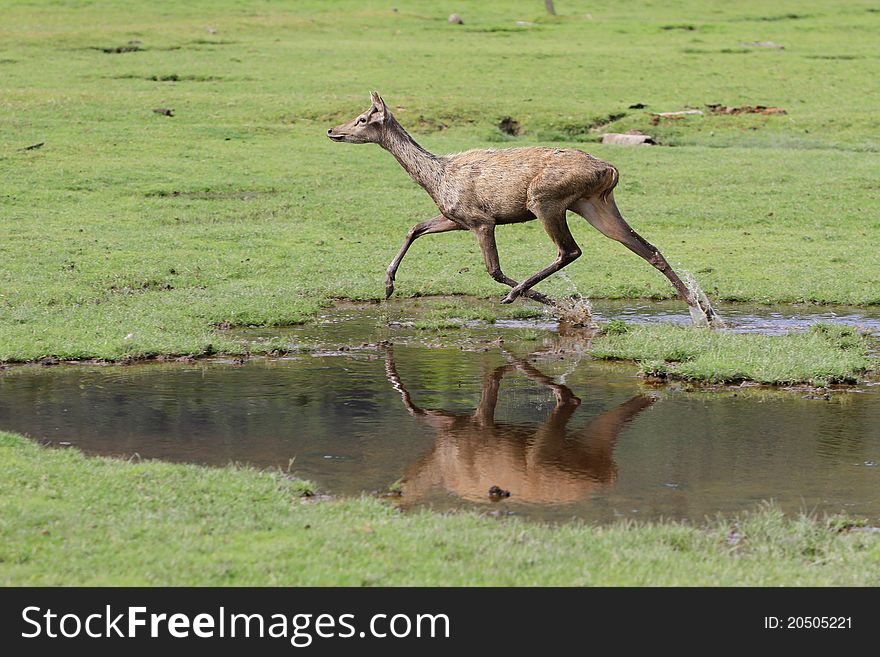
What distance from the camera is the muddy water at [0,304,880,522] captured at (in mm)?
7695

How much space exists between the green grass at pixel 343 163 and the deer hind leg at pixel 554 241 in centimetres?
169

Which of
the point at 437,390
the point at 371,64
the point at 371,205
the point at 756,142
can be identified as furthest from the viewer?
the point at 371,64

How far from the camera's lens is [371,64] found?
37031mm

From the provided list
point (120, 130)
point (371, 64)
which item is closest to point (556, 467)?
point (120, 130)

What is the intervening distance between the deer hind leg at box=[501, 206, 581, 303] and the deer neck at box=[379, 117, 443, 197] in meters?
1.17

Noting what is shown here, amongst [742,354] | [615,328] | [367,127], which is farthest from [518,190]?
[742,354]

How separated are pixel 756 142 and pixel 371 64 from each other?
13816mm

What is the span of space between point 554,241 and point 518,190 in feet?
2.34

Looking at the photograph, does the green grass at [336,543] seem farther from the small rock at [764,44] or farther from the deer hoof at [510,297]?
the small rock at [764,44]

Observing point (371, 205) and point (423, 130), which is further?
point (423, 130)

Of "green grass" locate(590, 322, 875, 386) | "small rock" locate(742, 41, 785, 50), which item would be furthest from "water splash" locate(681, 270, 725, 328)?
"small rock" locate(742, 41, 785, 50)

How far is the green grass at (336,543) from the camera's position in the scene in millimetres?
5867

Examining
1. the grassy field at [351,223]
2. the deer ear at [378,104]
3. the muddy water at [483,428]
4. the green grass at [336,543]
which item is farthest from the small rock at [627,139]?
the green grass at [336,543]
